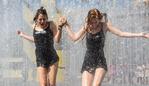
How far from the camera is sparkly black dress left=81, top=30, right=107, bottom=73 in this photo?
7672 mm

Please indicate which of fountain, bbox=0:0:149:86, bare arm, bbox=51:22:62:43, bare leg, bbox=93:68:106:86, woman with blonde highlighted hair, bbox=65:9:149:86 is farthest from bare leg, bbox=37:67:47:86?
fountain, bbox=0:0:149:86

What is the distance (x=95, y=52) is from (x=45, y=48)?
1.02 m

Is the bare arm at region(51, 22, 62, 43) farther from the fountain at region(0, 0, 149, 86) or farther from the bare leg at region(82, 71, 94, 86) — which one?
the fountain at region(0, 0, 149, 86)

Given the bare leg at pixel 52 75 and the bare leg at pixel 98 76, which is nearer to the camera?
the bare leg at pixel 98 76

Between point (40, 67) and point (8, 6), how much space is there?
25.0 ft

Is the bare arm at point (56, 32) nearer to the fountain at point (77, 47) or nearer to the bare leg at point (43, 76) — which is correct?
the bare leg at point (43, 76)

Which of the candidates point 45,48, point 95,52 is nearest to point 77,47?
point 45,48

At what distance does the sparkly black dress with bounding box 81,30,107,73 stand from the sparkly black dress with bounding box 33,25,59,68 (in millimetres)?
791

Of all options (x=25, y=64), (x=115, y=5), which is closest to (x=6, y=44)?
(x=25, y=64)

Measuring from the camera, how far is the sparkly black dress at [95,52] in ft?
25.2

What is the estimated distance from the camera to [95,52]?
773 centimetres

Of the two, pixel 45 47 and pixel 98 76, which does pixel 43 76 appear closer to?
pixel 45 47

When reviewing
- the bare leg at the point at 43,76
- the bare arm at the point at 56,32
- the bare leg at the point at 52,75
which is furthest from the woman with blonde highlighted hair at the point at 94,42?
the bare leg at the point at 43,76

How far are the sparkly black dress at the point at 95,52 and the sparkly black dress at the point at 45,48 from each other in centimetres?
79
